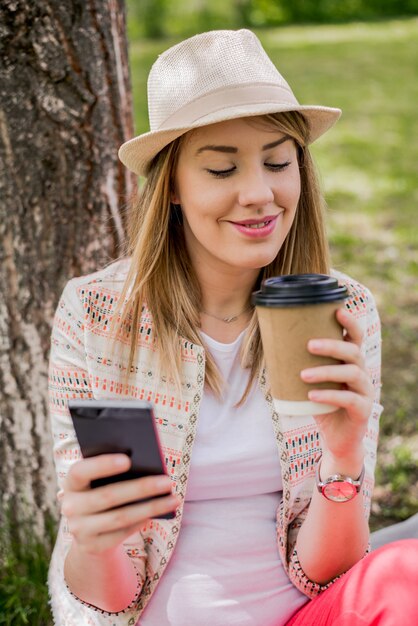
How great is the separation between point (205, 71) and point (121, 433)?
1.04 meters

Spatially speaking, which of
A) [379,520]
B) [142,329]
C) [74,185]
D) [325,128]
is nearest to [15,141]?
[74,185]

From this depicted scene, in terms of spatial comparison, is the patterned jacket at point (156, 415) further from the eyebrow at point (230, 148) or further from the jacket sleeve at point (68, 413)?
the eyebrow at point (230, 148)

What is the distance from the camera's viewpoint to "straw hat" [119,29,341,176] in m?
2.06

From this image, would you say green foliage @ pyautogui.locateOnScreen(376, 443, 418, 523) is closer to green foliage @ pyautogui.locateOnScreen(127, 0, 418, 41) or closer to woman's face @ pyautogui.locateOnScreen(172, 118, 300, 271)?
woman's face @ pyautogui.locateOnScreen(172, 118, 300, 271)

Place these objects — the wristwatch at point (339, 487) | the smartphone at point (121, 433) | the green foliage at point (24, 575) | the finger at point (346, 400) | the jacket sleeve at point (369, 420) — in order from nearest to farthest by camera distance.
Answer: the smartphone at point (121, 433)
the finger at point (346, 400)
the wristwatch at point (339, 487)
the jacket sleeve at point (369, 420)
the green foliage at point (24, 575)

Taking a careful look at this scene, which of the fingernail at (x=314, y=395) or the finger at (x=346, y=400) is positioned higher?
the fingernail at (x=314, y=395)

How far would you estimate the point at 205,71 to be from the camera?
2.13 meters

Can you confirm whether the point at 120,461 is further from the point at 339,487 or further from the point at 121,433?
the point at 339,487

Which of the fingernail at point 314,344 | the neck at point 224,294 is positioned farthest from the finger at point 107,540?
the neck at point 224,294

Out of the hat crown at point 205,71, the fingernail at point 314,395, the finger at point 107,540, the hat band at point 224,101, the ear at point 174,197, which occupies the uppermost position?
the hat crown at point 205,71

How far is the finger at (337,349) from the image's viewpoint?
159 cm

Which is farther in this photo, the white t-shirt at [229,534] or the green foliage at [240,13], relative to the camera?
the green foliage at [240,13]

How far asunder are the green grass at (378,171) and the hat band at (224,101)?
6.49 feet

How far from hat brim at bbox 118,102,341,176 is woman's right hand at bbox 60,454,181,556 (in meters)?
0.90
